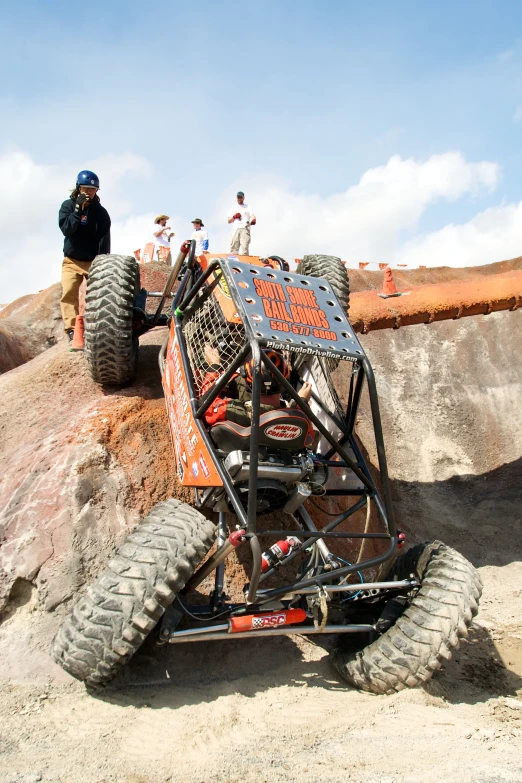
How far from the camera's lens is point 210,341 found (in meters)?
4.91

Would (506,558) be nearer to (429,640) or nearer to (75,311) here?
(429,640)

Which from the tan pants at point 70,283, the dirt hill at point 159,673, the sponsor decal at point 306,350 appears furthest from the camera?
the tan pants at point 70,283

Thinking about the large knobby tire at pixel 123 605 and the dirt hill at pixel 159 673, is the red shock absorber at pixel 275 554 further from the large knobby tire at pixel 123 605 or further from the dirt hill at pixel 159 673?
the dirt hill at pixel 159 673

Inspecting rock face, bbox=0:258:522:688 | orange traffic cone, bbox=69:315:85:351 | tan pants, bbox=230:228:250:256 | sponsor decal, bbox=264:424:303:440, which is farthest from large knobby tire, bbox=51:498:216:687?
tan pants, bbox=230:228:250:256

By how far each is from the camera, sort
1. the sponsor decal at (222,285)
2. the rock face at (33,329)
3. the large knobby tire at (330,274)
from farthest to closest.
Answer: the rock face at (33,329) < the large knobby tire at (330,274) < the sponsor decal at (222,285)

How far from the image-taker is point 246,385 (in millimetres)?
4676

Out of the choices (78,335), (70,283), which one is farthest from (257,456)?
(70,283)

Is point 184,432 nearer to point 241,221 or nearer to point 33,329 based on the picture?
point 241,221

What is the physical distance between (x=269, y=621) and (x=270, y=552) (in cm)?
42

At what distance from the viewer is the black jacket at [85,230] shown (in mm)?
6977

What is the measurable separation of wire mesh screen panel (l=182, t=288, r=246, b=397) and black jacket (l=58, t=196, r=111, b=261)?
2515 millimetres

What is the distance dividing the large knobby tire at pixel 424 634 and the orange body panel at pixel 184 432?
1.52m

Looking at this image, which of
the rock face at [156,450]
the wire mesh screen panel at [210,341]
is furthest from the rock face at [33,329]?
the wire mesh screen panel at [210,341]

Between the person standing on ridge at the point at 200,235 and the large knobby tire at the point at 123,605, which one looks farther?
the person standing on ridge at the point at 200,235
